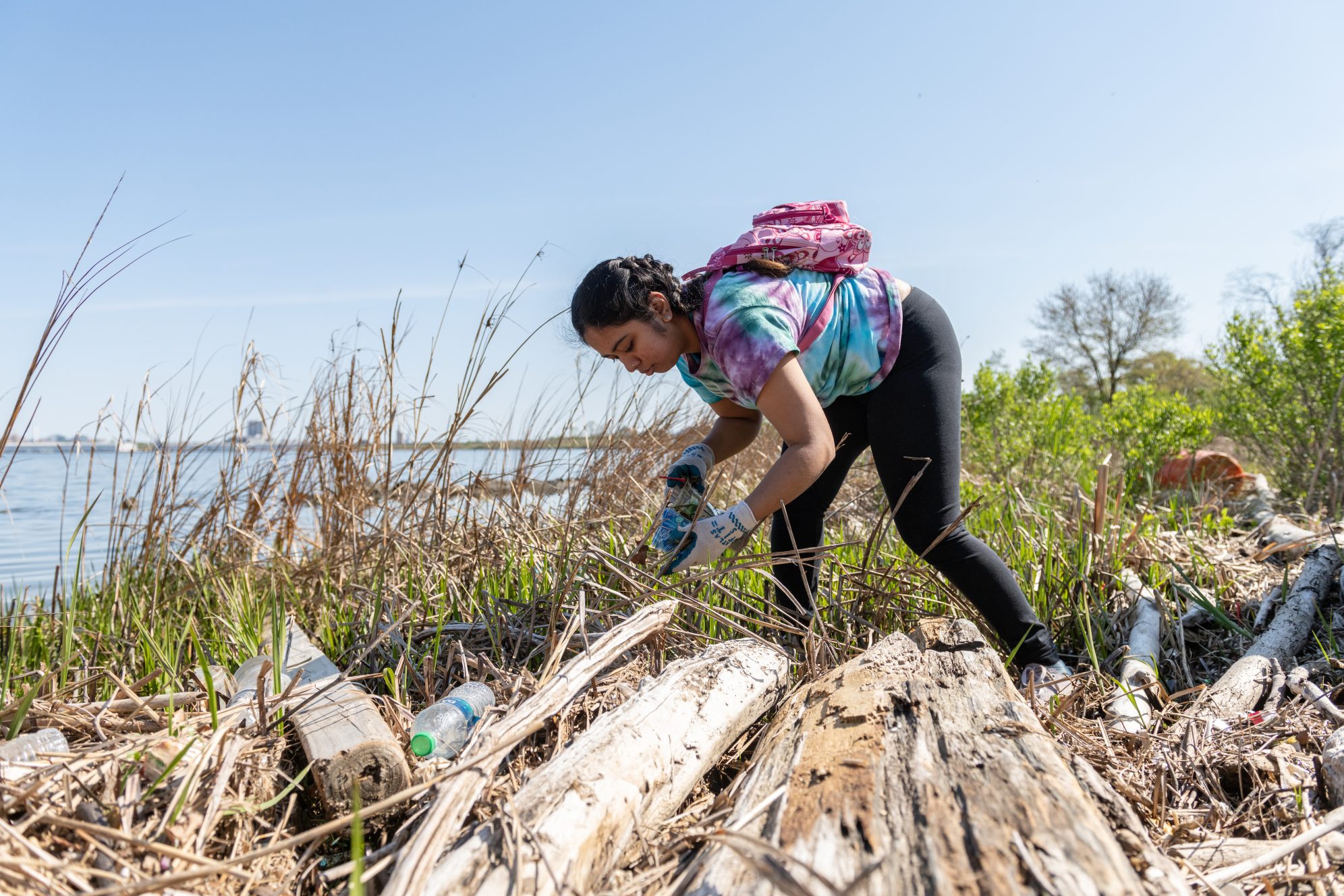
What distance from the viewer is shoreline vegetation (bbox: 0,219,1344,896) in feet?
4.08

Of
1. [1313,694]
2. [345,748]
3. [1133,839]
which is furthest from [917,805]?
[1313,694]

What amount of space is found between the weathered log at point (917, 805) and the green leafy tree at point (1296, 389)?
4.45 m

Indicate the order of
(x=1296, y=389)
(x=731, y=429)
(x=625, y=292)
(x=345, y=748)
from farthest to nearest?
1. (x=1296, y=389)
2. (x=731, y=429)
3. (x=625, y=292)
4. (x=345, y=748)

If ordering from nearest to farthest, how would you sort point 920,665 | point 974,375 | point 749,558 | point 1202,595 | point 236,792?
point 236,792
point 920,665
point 749,558
point 1202,595
point 974,375

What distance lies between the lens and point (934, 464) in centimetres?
231

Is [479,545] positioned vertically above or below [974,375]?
below

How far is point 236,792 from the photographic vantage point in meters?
1.51

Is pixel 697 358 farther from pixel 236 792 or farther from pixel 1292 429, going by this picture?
pixel 1292 429

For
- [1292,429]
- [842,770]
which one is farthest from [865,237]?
[1292,429]

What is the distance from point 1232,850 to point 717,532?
1.26 metres

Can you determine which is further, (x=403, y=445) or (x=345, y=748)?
(x=403, y=445)

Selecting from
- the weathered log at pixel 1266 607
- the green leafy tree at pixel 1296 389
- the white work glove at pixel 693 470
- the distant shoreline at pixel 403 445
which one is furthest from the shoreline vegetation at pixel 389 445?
the green leafy tree at pixel 1296 389

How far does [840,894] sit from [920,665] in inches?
38.5

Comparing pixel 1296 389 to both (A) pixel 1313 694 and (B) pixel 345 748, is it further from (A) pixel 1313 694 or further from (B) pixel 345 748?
(B) pixel 345 748
